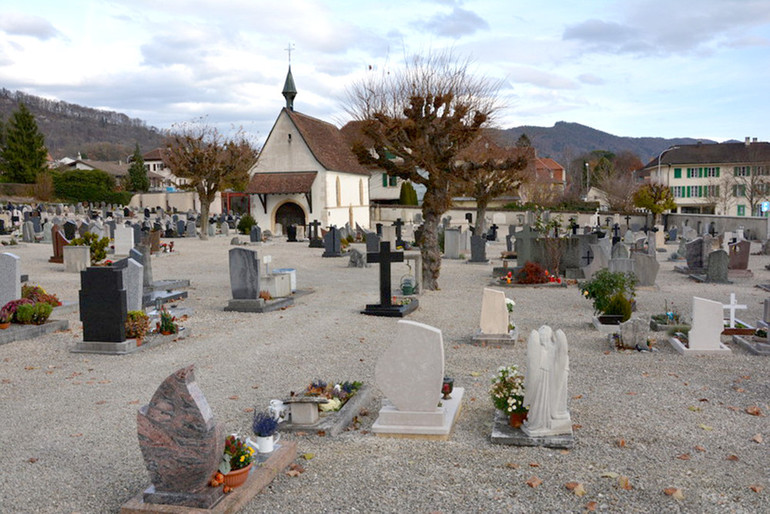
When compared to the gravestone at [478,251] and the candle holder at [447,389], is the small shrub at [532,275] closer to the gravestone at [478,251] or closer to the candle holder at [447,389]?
the gravestone at [478,251]

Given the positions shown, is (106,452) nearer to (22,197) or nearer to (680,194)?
(22,197)

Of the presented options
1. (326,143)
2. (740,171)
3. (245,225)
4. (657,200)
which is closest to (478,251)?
(245,225)

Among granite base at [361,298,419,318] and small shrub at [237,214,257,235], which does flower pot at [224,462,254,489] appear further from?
small shrub at [237,214,257,235]

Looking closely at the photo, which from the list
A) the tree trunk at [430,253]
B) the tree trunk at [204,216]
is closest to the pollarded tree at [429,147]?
the tree trunk at [430,253]

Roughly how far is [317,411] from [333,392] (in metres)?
0.56

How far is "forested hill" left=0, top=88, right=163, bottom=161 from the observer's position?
15091 cm

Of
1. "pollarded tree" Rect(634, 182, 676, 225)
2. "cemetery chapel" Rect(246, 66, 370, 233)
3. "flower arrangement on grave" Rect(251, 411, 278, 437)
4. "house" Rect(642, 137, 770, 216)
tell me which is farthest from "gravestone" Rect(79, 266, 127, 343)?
"house" Rect(642, 137, 770, 216)

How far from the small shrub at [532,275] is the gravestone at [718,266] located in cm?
485

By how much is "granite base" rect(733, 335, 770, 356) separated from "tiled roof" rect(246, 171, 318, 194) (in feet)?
113

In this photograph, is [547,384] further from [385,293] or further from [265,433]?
[385,293]

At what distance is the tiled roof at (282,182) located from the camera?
4347 centimetres

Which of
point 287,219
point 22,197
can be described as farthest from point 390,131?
point 22,197

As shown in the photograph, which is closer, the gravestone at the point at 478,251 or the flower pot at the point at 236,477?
the flower pot at the point at 236,477

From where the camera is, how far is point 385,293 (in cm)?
1459
